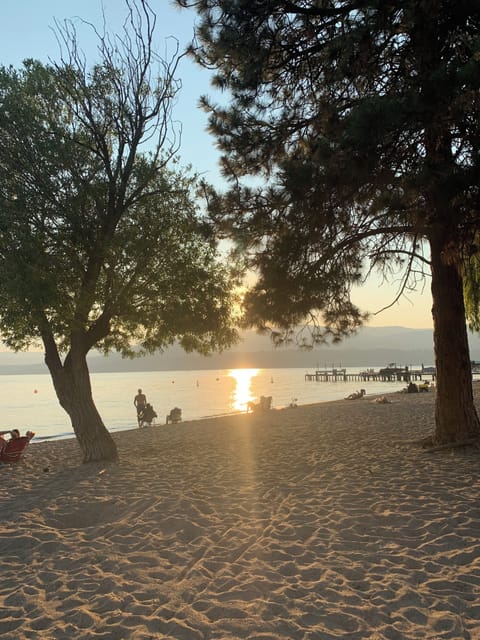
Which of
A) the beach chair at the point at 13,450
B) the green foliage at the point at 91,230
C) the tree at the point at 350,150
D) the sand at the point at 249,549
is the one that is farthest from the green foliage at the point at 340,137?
the beach chair at the point at 13,450

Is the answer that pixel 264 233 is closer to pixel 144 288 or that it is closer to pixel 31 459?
pixel 144 288

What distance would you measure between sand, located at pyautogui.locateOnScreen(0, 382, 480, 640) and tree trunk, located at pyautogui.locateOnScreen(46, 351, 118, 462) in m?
0.80

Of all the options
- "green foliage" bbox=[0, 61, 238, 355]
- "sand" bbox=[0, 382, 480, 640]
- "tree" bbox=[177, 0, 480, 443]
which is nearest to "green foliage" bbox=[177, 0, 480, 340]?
"tree" bbox=[177, 0, 480, 443]

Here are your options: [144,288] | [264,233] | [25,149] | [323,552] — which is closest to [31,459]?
[144,288]

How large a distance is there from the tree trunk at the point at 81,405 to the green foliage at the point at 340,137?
4698mm

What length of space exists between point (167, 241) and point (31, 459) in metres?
7.42

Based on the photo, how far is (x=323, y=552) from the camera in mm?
5508

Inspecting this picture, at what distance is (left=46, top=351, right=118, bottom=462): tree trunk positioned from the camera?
11.8 m

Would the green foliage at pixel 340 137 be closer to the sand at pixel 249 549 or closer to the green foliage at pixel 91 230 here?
the green foliage at pixel 91 230

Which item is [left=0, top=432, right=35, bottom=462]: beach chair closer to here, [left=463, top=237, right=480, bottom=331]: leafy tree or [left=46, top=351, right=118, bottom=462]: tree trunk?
[left=46, top=351, right=118, bottom=462]: tree trunk

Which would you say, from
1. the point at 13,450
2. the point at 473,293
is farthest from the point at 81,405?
the point at 473,293

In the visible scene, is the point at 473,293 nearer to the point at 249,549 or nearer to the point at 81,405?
the point at 81,405

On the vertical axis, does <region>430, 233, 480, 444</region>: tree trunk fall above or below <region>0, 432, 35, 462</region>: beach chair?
above

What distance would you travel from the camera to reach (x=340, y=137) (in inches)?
289
